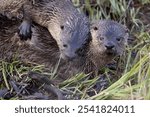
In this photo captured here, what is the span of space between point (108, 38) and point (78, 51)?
238 mm

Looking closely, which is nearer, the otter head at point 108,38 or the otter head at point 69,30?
the otter head at point 69,30

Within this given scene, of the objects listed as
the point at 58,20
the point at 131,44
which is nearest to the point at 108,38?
the point at 58,20

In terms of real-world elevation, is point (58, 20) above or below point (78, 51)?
above

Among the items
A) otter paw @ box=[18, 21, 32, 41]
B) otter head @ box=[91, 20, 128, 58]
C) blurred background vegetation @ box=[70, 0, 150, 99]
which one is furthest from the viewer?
otter paw @ box=[18, 21, 32, 41]

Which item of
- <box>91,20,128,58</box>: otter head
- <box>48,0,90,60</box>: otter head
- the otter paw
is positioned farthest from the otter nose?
the otter paw

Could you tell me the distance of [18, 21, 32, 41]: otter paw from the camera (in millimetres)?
4875

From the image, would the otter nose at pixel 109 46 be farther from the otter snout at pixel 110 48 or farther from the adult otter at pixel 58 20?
the adult otter at pixel 58 20

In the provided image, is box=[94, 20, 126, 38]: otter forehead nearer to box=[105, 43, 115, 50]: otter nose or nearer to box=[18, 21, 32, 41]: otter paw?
box=[105, 43, 115, 50]: otter nose

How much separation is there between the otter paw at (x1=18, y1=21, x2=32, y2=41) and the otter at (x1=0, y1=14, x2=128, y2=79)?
0.13ft

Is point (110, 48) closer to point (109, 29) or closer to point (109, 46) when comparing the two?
point (109, 46)

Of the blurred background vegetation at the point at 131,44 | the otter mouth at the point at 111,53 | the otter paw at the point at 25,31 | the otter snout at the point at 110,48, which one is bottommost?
the blurred background vegetation at the point at 131,44

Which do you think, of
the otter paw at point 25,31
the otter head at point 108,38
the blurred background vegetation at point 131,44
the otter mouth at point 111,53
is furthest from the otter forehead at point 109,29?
the otter paw at point 25,31

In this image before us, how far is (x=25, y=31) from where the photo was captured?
4879mm

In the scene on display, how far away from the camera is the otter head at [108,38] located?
4.59 m
